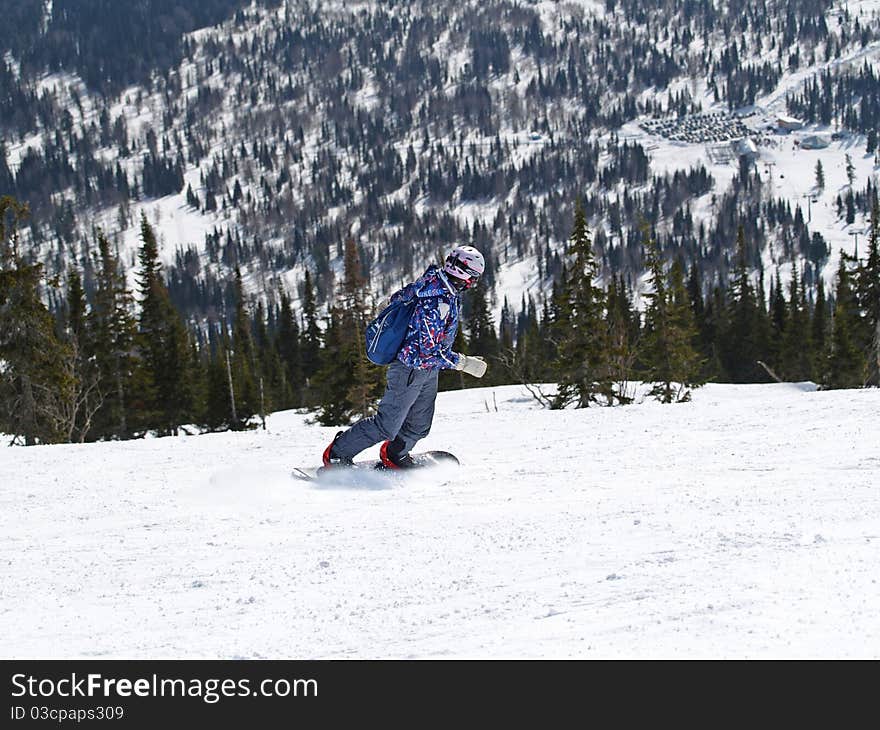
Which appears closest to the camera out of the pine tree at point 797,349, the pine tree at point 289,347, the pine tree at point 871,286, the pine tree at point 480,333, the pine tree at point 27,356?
the pine tree at point 27,356

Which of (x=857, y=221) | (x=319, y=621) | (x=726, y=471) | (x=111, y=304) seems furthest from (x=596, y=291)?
(x=857, y=221)

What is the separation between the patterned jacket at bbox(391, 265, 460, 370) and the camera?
283 inches

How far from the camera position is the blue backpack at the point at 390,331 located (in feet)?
24.0

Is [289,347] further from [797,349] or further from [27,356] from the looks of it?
[27,356]

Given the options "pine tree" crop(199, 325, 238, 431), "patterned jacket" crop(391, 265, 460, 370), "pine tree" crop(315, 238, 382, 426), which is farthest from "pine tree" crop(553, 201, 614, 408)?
"patterned jacket" crop(391, 265, 460, 370)

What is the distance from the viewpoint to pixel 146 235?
46.8m

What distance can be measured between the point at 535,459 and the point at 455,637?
4.46 metres

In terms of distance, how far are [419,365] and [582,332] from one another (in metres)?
26.2

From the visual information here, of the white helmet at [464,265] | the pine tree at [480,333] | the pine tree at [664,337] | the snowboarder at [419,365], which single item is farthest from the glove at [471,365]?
the pine tree at [480,333]

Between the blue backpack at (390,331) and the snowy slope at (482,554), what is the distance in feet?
3.74

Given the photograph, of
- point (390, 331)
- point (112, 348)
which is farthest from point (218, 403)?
point (390, 331)

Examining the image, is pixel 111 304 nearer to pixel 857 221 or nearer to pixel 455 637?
pixel 455 637

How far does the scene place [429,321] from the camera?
7.25 metres

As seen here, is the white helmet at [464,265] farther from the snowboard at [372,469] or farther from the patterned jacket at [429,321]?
the snowboard at [372,469]
